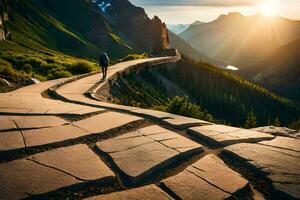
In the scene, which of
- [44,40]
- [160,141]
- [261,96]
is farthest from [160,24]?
[160,141]

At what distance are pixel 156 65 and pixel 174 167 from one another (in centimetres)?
3698

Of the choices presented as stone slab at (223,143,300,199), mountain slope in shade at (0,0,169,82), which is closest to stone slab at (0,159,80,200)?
stone slab at (223,143,300,199)

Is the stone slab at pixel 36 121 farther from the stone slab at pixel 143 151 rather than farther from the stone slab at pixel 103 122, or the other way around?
the stone slab at pixel 143 151

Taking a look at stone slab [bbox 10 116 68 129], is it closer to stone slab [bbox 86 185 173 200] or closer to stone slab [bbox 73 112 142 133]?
stone slab [bbox 73 112 142 133]

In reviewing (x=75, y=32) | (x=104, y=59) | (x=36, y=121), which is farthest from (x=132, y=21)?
(x=36, y=121)

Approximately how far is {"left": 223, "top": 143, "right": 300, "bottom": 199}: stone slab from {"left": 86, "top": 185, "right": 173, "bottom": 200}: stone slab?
3.94 feet

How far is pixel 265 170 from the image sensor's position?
12.7 feet

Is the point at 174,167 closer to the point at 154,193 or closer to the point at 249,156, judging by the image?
the point at 154,193

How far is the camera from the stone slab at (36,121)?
5.56 metres

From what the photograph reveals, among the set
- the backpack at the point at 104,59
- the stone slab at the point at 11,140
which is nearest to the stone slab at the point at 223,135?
the stone slab at the point at 11,140

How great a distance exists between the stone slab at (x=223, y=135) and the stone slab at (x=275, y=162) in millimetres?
192

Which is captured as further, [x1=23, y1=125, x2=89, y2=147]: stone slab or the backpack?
the backpack

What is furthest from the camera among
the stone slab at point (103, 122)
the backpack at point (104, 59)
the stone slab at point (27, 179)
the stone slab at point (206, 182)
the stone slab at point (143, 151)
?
the backpack at point (104, 59)

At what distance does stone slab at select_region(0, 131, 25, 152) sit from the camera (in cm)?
432
